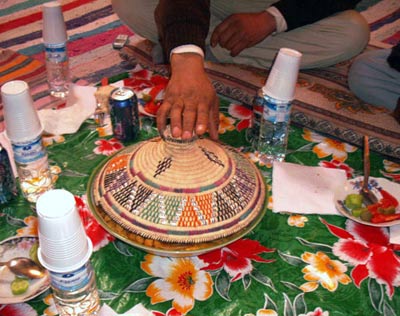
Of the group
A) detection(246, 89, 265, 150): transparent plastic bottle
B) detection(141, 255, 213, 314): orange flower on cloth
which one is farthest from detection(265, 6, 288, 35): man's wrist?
detection(141, 255, 213, 314): orange flower on cloth

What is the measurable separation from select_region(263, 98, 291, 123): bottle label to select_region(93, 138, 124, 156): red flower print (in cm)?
35

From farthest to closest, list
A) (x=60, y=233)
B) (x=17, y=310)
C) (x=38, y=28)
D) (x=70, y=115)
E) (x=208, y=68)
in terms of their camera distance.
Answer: (x=38, y=28) < (x=208, y=68) < (x=70, y=115) < (x=17, y=310) < (x=60, y=233)

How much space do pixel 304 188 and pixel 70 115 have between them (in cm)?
60

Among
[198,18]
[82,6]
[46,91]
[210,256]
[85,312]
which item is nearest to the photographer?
[85,312]

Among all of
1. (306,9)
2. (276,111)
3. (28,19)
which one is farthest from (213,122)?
(28,19)

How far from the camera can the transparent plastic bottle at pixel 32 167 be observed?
86cm

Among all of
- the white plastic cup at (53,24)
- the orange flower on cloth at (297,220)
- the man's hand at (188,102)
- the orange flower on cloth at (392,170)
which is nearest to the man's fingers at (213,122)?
the man's hand at (188,102)

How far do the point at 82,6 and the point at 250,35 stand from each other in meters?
1.14

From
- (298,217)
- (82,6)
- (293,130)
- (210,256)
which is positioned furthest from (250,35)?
(82,6)

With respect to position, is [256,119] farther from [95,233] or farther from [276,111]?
[95,233]

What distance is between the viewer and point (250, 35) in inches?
54.2

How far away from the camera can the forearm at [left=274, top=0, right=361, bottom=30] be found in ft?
4.52

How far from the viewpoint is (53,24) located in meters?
1.20

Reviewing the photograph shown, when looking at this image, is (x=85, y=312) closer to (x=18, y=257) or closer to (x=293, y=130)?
(x=18, y=257)
